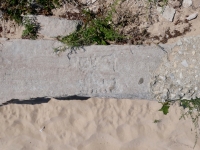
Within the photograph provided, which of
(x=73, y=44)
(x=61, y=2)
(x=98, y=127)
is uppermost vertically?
(x=61, y=2)

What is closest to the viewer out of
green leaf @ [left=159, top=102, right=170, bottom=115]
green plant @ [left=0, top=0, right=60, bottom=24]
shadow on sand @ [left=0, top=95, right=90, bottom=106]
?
green leaf @ [left=159, top=102, right=170, bottom=115]

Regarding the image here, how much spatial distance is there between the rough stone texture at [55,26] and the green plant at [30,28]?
0.07 m

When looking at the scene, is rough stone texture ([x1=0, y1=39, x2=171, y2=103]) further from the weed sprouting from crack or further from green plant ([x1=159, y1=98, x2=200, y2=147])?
green plant ([x1=159, y1=98, x2=200, y2=147])

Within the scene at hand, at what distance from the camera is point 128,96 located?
4180 millimetres

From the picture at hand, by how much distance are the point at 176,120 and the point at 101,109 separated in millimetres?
972

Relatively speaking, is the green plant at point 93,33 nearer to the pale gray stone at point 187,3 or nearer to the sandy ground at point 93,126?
the sandy ground at point 93,126

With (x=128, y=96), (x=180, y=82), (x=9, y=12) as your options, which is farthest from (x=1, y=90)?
(x=180, y=82)

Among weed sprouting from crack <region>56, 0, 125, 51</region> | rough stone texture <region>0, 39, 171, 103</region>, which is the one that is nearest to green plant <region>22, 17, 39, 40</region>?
rough stone texture <region>0, 39, 171, 103</region>

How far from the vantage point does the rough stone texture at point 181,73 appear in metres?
4.10

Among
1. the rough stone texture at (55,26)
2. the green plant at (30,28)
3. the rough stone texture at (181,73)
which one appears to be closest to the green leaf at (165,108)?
the rough stone texture at (181,73)

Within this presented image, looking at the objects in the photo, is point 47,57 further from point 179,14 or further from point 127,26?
point 179,14

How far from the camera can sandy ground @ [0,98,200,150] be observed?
14.1ft

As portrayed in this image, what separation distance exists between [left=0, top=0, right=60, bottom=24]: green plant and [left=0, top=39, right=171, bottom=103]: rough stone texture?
0.42m

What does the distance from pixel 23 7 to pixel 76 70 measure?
1.14 metres
